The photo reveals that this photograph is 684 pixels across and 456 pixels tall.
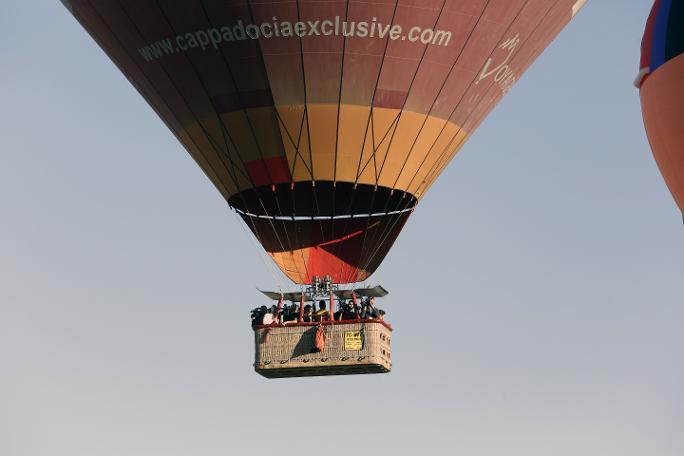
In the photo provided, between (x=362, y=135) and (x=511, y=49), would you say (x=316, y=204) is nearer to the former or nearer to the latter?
(x=362, y=135)

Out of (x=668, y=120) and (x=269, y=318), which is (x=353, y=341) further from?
(x=668, y=120)

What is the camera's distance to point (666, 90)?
33688mm

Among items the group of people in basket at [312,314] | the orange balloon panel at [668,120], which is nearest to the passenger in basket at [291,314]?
the group of people in basket at [312,314]

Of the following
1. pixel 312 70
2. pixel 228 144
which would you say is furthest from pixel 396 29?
pixel 228 144

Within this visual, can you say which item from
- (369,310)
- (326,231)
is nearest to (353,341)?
(369,310)

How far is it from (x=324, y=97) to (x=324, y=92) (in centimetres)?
8

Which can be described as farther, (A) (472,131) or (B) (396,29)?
(A) (472,131)

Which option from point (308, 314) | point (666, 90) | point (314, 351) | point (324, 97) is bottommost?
point (314, 351)

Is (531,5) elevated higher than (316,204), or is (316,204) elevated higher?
(531,5)

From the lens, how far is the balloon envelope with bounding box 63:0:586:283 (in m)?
29.0

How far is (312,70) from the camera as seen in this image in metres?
29.2

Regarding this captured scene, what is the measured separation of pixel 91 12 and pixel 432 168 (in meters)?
5.88

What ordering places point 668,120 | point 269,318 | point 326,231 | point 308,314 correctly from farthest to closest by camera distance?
point 668,120, point 326,231, point 308,314, point 269,318

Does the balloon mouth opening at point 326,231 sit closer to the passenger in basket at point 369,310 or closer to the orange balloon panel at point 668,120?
the passenger in basket at point 369,310
